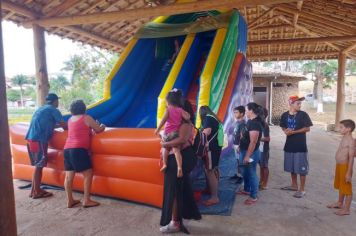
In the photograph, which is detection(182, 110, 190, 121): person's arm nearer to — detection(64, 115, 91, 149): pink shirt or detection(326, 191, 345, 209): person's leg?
detection(64, 115, 91, 149): pink shirt

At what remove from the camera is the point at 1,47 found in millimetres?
1543

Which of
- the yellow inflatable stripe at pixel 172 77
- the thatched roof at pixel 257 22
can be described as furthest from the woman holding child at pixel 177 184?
the thatched roof at pixel 257 22

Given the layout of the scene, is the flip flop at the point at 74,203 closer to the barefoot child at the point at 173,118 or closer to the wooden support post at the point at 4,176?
the barefoot child at the point at 173,118

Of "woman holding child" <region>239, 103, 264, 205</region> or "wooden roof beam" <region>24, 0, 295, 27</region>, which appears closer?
"woman holding child" <region>239, 103, 264, 205</region>

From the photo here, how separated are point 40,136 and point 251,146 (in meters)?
2.63

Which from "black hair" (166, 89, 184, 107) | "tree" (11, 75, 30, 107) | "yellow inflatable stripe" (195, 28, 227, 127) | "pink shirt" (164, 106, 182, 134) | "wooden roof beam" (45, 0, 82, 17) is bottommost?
"pink shirt" (164, 106, 182, 134)

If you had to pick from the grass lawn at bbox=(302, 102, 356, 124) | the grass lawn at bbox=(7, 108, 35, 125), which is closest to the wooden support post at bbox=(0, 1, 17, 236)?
the grass lawn at bbox=(7, 108, 35, 125)

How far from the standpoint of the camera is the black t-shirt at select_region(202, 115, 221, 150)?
12.0 ft

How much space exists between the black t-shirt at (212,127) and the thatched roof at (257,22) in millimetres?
2017

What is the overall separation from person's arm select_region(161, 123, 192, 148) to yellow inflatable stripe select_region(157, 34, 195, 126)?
1697 millimetres

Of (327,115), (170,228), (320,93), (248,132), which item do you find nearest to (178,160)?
(170,228)

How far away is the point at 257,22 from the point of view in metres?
8.60

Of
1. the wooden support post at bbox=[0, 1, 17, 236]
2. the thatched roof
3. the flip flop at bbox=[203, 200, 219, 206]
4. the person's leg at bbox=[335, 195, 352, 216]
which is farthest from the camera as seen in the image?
the thatched roof

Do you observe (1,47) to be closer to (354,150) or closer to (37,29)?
(354,150)
